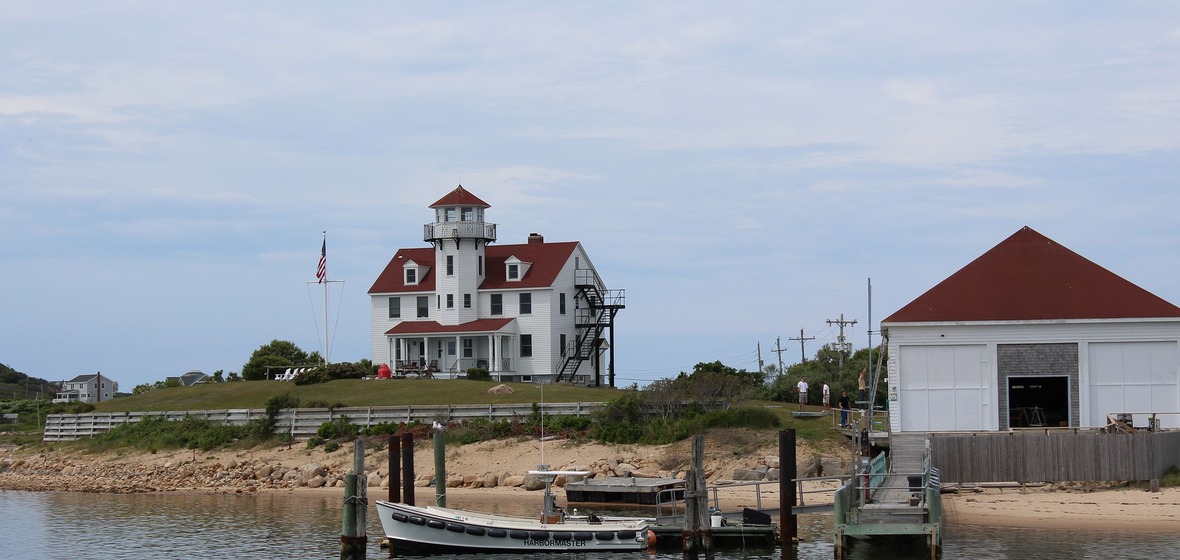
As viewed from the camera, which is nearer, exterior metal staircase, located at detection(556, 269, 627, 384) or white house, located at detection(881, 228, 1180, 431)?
white house, located at detection(881, 228, 1180, 431)

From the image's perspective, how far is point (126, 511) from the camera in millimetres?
44125

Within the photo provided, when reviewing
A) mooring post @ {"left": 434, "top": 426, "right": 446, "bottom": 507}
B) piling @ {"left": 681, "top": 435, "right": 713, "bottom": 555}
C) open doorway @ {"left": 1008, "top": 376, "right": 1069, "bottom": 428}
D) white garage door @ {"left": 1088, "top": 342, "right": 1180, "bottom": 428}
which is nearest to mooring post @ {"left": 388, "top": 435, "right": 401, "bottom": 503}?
mooring post @ {"left": 434, "top": 426, "right": 446, "bottom": 507}

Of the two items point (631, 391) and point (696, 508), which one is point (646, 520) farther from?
point (631, 391)

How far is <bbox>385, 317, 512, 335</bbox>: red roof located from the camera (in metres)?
70.4

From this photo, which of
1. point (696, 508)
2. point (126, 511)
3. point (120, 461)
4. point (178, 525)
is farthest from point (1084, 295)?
point (120, 461)

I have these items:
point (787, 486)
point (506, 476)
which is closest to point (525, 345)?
point (506, 476)

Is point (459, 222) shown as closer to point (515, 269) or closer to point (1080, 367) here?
point (515, 269)

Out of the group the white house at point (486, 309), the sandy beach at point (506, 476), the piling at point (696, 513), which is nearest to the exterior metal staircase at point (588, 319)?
the white house at point (486, 309)

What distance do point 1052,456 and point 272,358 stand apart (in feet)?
161

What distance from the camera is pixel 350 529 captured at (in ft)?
109

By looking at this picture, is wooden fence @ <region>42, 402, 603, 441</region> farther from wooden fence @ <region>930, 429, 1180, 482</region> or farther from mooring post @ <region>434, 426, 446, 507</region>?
wooden fence @ <region>930, 429, 1180, 482</region>

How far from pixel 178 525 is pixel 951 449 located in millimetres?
23145

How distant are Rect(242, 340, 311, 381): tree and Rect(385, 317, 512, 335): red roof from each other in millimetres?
7503

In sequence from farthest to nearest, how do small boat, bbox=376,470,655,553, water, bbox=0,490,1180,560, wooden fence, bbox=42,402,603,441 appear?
1. wooden fence, bbox=42,402,603,441
2. small boat, bbox=376,470,655,553
3. water, bbox=0,490,1180,560
